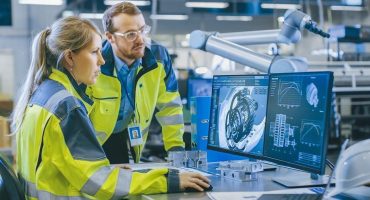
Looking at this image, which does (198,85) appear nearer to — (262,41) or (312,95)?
(262,41)

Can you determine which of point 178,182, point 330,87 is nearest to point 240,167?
point 178,182

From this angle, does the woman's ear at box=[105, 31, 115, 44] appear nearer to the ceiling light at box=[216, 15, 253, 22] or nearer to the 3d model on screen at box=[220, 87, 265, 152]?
the 3d model on screen at box=[220, 87, 265, 152]

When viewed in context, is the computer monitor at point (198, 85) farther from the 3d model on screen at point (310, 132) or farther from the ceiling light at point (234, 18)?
the ceiling light at point (234, 18)

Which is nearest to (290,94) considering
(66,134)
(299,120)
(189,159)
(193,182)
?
(299,120)

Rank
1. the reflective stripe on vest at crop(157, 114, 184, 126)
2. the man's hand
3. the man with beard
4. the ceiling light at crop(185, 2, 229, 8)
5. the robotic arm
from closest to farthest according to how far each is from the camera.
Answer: the man's hand
the robotic arm
the man with beard
the reflective stripe on vest at crop(157, 114, 184, 126)
the ceiling light at crop(185, 2, 229, 8)

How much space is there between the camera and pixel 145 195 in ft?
5.27

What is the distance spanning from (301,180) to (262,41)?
2.69 feet

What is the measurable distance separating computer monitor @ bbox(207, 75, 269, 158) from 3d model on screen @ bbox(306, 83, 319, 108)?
0.80 ft

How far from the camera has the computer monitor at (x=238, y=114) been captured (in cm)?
189

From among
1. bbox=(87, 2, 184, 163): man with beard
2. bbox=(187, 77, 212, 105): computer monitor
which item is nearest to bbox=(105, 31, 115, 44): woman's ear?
bbox=(87, 2, 184, 163): man with beard

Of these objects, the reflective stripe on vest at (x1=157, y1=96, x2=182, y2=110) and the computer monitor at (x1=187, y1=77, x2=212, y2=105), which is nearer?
the reflective stripe on vest at (x1=157, y1=96, x2=182, y2=110)

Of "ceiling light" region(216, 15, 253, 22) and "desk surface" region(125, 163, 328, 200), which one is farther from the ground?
"ceiling light" region(216, 15, 253, 22)

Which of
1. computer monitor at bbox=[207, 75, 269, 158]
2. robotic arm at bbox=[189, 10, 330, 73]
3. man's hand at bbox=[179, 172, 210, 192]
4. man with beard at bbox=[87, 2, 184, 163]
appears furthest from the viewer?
man with beard at bbox=[87, 2, 184, 163]

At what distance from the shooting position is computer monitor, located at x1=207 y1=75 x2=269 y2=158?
1891 mm
